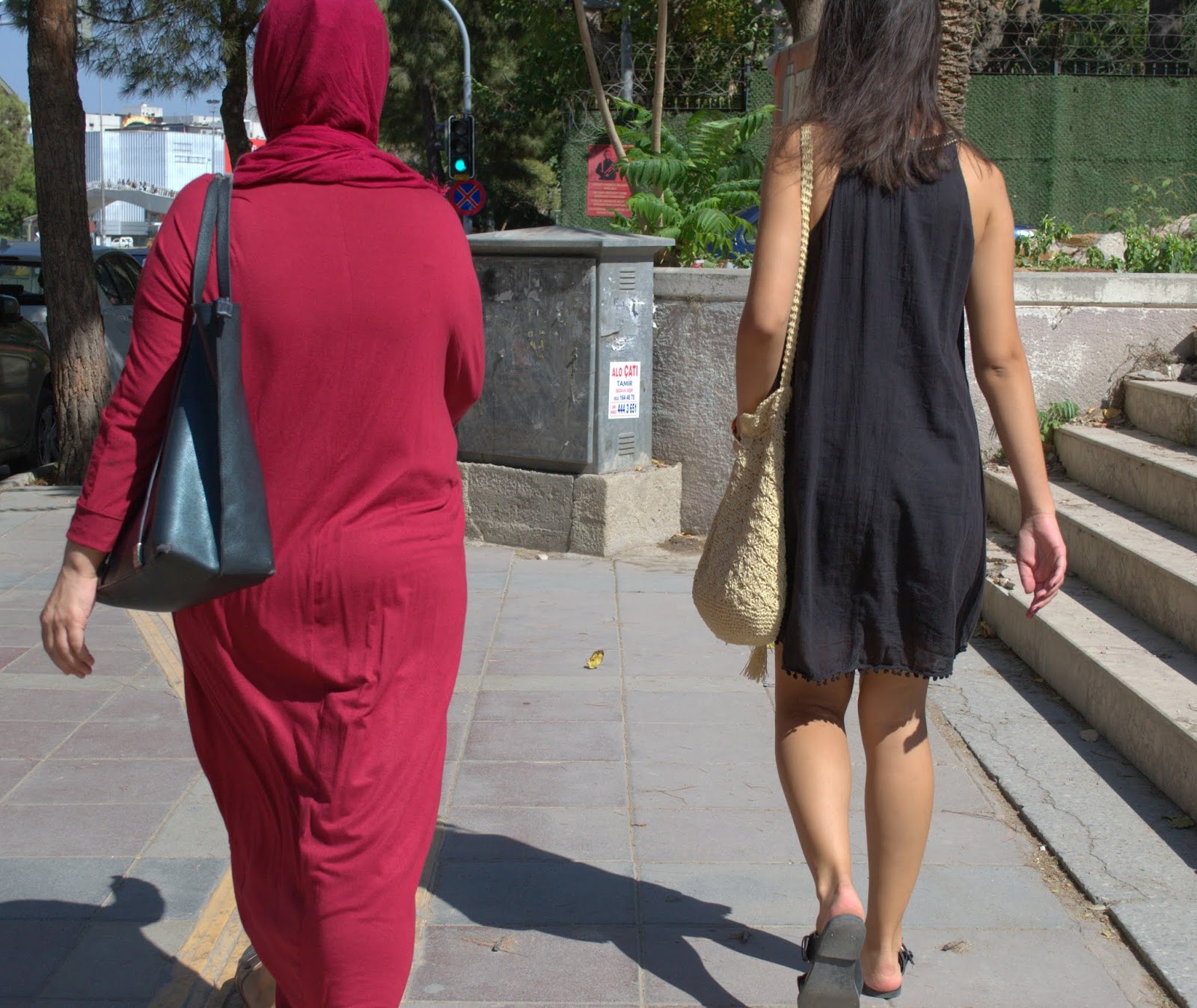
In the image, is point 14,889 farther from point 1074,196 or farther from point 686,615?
point 1074,196

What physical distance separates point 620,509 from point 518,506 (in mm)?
581

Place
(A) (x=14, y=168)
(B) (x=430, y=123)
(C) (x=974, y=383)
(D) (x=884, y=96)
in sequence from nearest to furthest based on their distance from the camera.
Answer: (D) (x=884, y=96)
(C) (x=974, y=383)
(B) (x=430, y=123)
(A) (x=14, y=168)

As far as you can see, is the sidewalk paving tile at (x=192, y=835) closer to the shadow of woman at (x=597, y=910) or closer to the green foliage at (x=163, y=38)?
the shadow of woman at (x=597, y=910)

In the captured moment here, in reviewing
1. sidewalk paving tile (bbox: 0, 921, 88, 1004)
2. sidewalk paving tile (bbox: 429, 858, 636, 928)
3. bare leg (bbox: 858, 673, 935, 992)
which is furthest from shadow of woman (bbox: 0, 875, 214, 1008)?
bare leg (bbox: 858, 673, 935, 992)

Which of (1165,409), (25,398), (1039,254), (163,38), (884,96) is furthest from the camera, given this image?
(163,38)

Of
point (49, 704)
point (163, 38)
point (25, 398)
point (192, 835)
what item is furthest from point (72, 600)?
point (163, 38)

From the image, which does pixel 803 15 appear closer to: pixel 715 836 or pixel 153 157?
pixel 715 836

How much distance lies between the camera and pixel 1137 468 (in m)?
5.69

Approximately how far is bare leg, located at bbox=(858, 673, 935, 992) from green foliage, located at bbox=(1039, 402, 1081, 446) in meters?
4.31

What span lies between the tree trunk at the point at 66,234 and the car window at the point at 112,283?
3586 mm

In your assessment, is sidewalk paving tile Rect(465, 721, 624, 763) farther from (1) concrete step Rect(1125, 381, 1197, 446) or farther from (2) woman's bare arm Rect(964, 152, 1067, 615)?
(1) concrete step Rect(1125, 381, 1197, 446)

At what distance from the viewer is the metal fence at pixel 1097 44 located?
18.5 metres

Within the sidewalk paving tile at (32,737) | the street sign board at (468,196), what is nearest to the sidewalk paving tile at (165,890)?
the sidewalk paving tile at (32,737)

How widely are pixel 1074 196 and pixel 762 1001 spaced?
18103 millimetres
